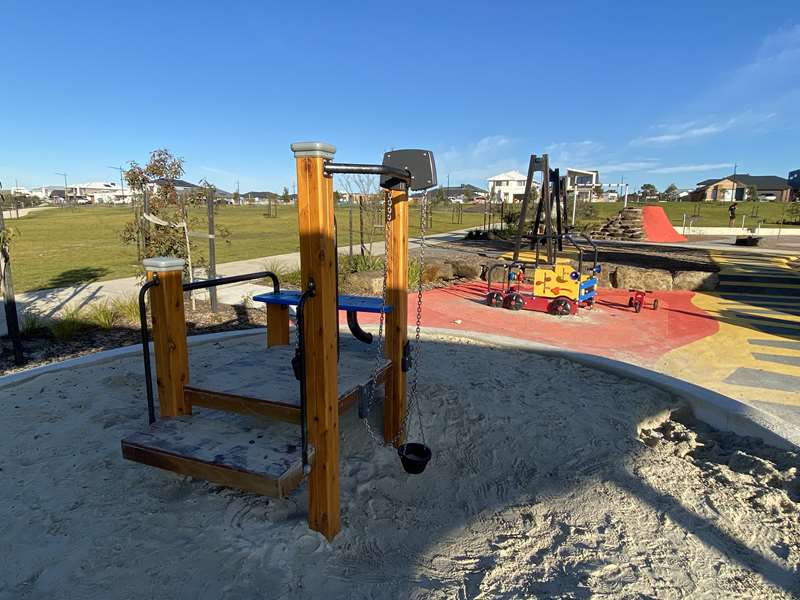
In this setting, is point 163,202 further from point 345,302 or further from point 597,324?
point 597,324

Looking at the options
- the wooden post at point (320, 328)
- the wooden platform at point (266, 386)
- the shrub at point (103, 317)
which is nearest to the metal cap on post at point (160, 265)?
the wooden platform at point (266, 386)

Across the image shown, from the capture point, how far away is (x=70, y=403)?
3676 mm

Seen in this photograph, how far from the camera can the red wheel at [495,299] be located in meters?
8.49

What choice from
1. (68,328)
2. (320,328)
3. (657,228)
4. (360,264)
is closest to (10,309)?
(68,328)

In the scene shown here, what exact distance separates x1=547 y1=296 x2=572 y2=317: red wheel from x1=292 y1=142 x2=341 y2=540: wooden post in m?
6.10

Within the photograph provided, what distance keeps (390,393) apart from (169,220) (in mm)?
5684

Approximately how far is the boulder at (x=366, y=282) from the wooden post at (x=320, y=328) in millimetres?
6429

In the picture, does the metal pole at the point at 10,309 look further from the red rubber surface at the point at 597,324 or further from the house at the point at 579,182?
the house at the point at 579,182

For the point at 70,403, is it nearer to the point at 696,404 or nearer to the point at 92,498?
the point at 92,498

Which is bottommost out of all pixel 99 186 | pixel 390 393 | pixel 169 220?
pixel 390 393

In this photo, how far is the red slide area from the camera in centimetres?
2498

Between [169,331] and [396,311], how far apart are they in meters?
1.33

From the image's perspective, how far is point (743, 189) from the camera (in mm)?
76750

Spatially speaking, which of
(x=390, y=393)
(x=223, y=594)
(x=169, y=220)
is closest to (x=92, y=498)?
(x=223, y=594)
